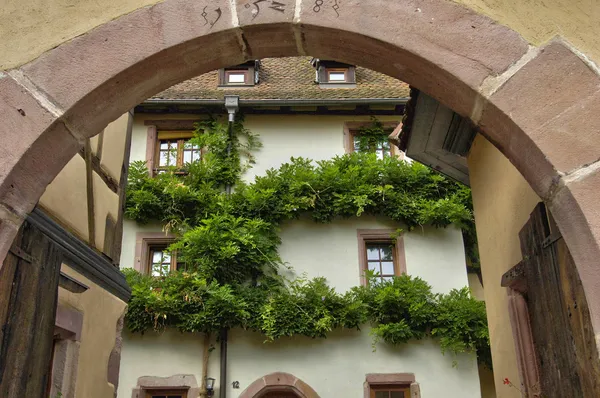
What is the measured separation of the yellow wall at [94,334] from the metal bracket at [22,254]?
1162 millimetres

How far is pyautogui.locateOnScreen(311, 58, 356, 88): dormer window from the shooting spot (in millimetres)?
14344

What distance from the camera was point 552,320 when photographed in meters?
3.35

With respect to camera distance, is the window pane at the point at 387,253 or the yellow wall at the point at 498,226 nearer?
the yellow wall at the point at 498,226

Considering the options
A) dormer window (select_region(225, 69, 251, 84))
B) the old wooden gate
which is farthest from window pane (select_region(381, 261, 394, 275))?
the old wooden gate

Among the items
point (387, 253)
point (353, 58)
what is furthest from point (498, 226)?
point (387, 253)

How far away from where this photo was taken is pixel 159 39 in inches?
92.7

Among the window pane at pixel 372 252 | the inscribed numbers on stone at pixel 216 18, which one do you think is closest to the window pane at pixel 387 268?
the window pane at pixel 372 252

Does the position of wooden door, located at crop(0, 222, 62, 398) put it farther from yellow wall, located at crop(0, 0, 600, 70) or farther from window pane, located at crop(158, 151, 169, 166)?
window pane, located at crop(158, 151, 169, 166)

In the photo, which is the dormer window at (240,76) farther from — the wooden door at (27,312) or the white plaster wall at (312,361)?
the wooden door at (27,312)

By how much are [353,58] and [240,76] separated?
12457mm

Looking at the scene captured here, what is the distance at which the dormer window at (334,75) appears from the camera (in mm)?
14344

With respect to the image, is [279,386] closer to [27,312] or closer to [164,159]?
[164,159]

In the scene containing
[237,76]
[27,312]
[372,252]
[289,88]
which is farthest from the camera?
[237,76]

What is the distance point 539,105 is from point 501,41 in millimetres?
279
